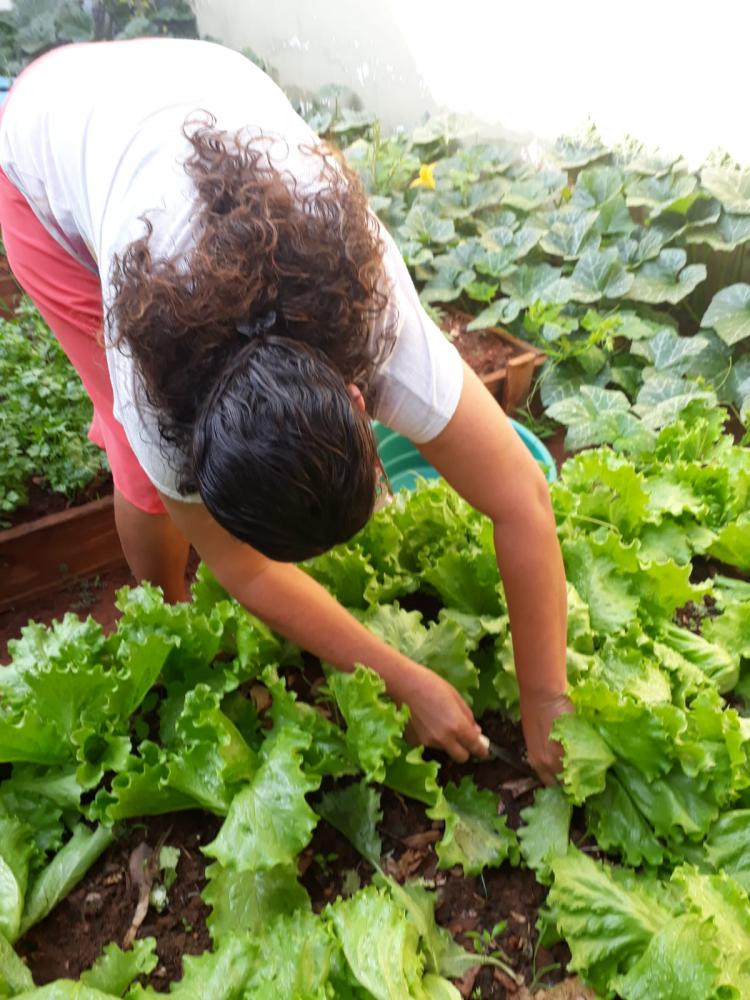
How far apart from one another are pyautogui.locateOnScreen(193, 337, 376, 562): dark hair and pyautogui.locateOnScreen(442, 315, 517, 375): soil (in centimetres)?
214

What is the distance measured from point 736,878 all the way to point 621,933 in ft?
0.67

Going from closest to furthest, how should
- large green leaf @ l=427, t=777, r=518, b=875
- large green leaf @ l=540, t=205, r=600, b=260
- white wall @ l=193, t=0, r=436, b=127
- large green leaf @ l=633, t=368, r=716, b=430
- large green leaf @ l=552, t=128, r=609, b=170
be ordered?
large green leaf @ l=427, t=777, r=518, b=875
large green leaf @ l=633, t=368, r=716, b=430
large green leaf @ l=540, t=205, r=600, b=260
large green leaf @ l=552, t=128, r=609, b=170
white wall @ l=193, t=0, r=436, b=127

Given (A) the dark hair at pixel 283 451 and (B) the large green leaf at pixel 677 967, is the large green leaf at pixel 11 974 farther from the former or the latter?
(B) the large green leaf at pixel 677 967

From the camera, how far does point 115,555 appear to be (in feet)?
8.72

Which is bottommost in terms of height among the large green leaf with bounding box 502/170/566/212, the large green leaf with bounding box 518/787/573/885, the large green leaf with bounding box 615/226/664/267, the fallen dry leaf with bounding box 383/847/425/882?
the fallen dry leaf with bounding box 383/847/425/882

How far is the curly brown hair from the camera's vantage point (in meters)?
0.93

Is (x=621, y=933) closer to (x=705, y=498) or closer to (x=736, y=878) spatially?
(x=736, y=878)

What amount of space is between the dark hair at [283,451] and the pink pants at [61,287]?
621 millimetres

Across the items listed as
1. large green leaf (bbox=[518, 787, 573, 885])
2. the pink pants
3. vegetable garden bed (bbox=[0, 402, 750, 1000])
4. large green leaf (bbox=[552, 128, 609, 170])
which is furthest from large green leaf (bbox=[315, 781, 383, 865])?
large green leaf (bbox=[552, 128, 609, 170])

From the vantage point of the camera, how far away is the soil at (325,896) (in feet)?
3.68

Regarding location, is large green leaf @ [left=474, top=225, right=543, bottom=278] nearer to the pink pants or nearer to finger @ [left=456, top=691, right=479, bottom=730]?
the pink pants

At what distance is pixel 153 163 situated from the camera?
1063 millimetres

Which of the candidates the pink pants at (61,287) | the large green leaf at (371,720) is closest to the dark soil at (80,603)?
the pink pants at (61,287)

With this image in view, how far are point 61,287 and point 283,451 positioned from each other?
86cm
